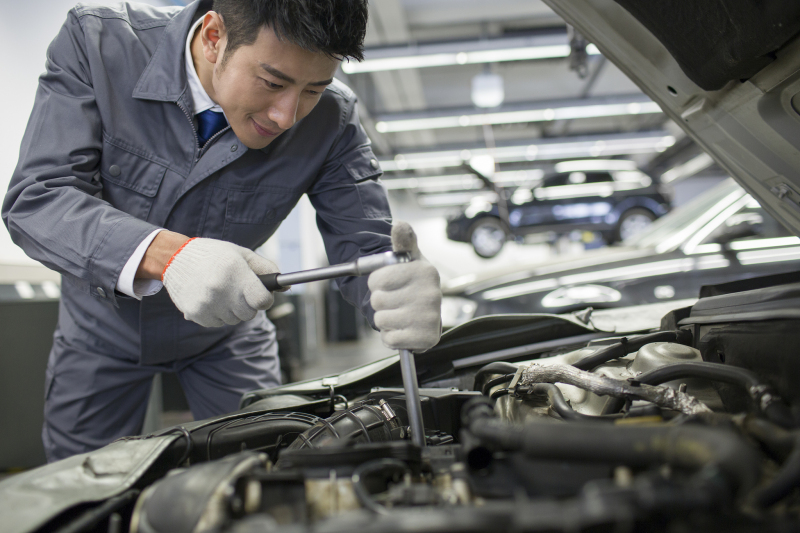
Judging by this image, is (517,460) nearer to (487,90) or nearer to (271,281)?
(271,281)

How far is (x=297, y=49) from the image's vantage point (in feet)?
3.46

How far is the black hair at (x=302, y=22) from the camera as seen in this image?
102 cm

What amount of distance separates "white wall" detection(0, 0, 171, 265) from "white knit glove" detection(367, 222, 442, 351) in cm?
235

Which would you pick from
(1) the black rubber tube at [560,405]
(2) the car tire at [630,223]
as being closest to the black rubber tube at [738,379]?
(1) the black rubber tube at [560,405]

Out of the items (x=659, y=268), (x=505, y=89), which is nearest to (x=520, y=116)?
(x=505, y=89)

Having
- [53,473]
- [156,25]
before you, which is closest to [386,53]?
[156,25]

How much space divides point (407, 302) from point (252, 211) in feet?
2.38

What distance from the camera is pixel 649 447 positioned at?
0.47m

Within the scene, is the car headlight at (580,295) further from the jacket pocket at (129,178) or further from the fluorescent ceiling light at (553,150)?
the fluorescent ceiling light at (553,150)

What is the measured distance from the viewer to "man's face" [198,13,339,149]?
1057 mm

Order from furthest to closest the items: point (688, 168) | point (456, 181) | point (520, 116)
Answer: point (456, 181)
point (688, 168)
point (520, 116)

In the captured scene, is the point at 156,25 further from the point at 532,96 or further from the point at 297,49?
the point at 532,96

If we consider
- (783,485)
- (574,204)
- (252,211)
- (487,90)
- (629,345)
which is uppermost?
(487,90)

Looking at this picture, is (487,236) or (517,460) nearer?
(517,460)
